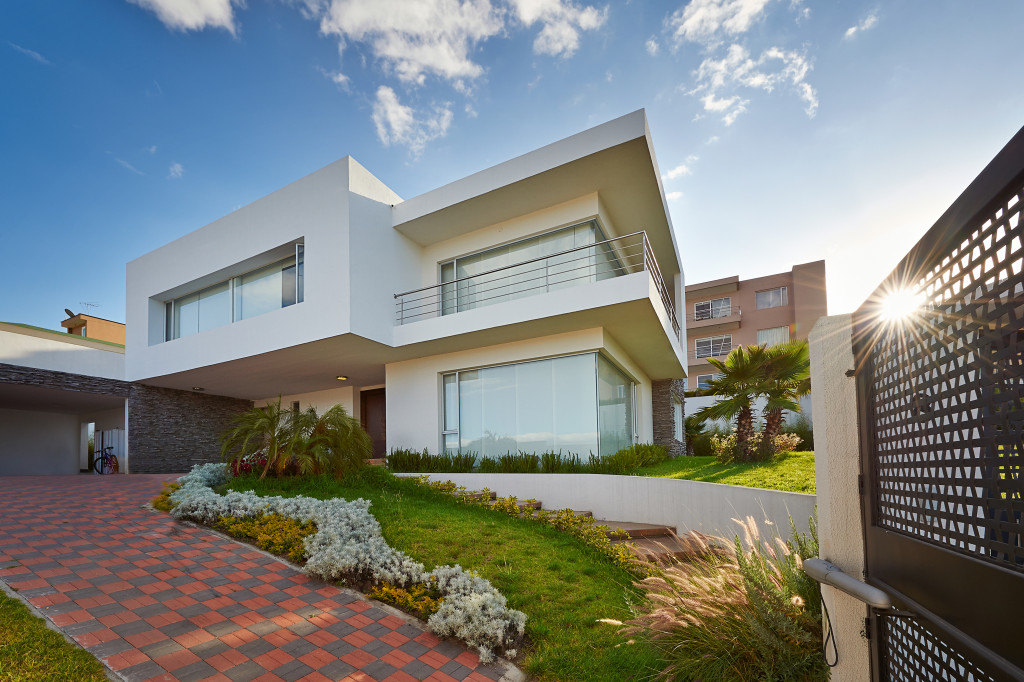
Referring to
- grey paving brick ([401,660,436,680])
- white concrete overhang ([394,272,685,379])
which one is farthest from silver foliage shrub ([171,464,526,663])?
white concrete overhang ([394,272,685,379])

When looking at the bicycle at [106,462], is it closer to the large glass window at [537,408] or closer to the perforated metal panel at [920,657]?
→ the large glass window at [537,408]

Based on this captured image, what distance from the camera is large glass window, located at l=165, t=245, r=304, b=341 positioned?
13102 millimetres

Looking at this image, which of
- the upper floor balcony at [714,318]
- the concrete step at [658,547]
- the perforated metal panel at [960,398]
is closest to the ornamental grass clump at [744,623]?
the perforated metal panel at [960,398]

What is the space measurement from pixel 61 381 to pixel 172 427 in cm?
319

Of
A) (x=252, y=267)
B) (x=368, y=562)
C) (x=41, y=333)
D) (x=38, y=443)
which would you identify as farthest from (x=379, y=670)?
(x=38, y=443)

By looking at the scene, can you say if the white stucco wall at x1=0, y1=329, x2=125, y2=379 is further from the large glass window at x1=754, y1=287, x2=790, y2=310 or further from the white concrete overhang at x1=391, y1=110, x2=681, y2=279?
the large glass window at x1=754, y1=287, x2=790, y2=310

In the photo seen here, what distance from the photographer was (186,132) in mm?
12516

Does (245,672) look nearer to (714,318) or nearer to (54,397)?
(54,397)

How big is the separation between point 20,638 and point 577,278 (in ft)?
31.9

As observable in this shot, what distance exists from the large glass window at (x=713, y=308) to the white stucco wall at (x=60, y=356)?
3319 centimetres

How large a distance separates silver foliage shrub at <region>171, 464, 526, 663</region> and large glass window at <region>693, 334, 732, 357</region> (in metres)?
32.5

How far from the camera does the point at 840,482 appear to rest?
8.61 ft

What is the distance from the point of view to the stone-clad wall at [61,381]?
46.2 feet

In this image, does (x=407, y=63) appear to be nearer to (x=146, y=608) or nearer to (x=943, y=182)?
(x=943, y=182)
